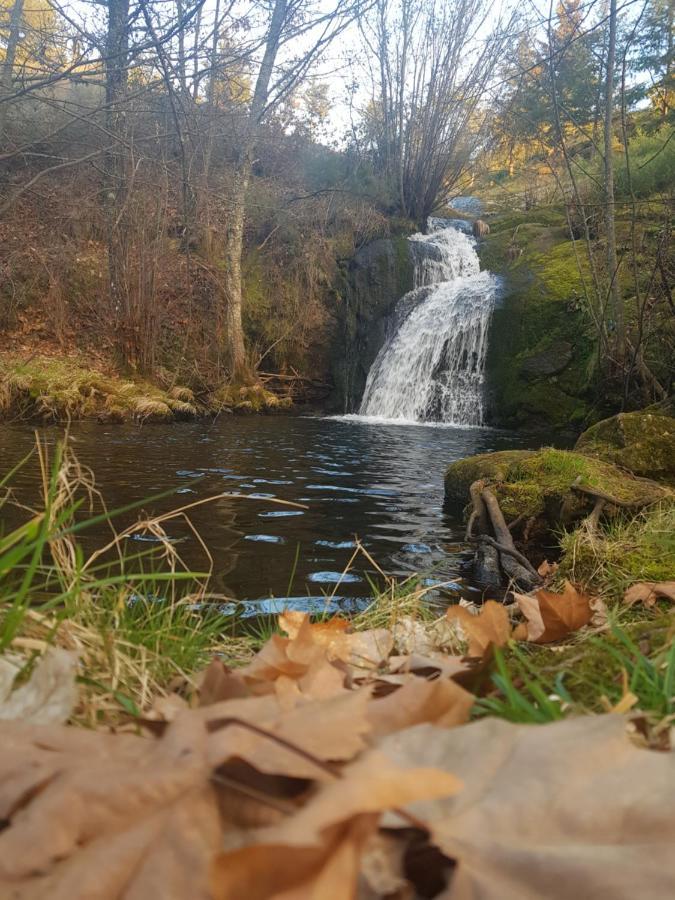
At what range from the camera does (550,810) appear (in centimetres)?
56

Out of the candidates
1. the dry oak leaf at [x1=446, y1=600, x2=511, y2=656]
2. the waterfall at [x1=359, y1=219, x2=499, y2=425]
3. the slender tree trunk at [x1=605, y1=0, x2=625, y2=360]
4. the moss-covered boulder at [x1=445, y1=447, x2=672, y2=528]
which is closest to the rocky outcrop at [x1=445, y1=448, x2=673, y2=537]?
the moss-covered boulder at [x1=445, y1=447, x2=672, y2=528]

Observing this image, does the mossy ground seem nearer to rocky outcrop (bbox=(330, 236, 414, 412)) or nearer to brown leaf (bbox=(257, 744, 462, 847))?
rocky outcrop (bbox=(330, 236, 414, 412))

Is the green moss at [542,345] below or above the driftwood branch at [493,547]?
above

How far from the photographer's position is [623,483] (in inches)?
170

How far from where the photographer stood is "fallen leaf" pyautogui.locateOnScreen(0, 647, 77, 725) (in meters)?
0.88

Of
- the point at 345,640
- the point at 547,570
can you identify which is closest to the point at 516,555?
the point at 547,570

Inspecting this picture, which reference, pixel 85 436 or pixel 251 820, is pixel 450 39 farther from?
pixel 251 820

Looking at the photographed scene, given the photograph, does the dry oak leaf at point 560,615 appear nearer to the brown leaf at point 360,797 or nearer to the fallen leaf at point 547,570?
the brown leaf at point 360,797

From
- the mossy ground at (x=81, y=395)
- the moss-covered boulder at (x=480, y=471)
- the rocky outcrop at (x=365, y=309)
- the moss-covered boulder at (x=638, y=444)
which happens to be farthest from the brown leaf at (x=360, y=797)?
the rocky outcrop at (x=365, y=309)

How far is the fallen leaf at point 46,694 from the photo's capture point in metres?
0.88

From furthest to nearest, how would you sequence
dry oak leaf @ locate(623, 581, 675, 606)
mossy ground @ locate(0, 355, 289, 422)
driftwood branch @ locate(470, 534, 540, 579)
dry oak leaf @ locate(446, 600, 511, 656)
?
mossy ground @ locate(0, 355, 289, 422)
driftwood branch @ locate(470, 534, 540, 579)
dry oak leaf @ locate(623, 581, 675, 606)
dry oak leaf @ locate(446, 600, 511, 656)

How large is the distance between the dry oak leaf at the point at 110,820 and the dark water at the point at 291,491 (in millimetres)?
1118

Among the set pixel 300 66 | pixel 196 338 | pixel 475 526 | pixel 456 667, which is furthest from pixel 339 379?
pixel 456 667

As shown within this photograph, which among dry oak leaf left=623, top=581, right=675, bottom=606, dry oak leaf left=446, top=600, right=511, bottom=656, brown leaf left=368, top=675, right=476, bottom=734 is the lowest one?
dry oak leaf left=623, top=581, right=675, bottom=606
